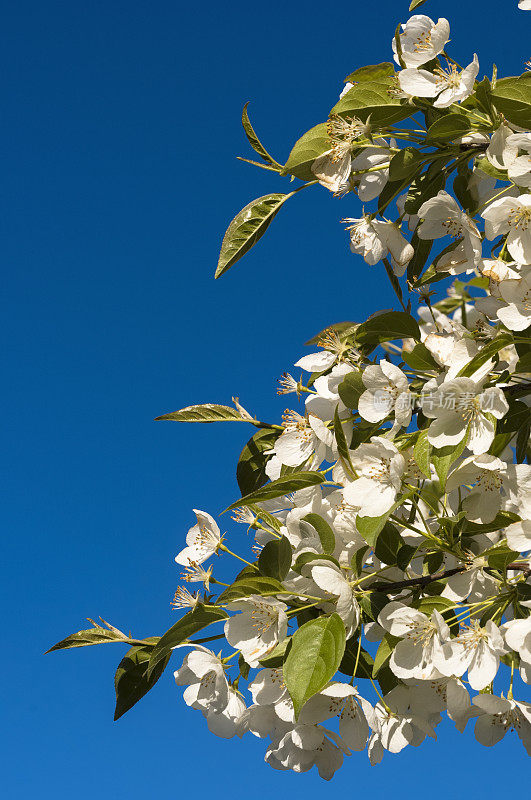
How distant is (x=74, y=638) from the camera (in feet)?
5.93

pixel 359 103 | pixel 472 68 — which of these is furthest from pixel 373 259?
pixel 472 68

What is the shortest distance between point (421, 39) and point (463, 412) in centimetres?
89

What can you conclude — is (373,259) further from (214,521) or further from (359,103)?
(214,521)

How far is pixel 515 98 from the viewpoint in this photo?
1.51m

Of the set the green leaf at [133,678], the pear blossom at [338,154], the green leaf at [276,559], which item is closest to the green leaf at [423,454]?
the green leaf at [276,559]

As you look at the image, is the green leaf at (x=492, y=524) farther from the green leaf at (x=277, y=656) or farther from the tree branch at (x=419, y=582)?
the green leaf at (x=277, y=656)

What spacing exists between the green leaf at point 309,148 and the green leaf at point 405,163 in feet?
0.56

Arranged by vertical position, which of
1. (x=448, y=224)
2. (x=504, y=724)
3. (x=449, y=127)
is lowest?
(x=504, y=724)

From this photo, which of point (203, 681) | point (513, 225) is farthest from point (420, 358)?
point (203, 681)

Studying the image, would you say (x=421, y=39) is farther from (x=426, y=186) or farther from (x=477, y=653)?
(x=477, y=653)

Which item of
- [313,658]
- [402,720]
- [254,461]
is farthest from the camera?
[254,461]

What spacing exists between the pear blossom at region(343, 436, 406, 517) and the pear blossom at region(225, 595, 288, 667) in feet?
0.81

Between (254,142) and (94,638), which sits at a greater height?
(254,142)

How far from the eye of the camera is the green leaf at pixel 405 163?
167 centimetres
